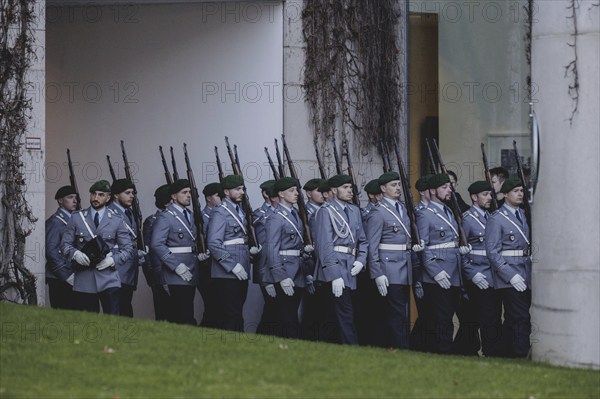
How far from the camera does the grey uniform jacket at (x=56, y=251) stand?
14.8 meters

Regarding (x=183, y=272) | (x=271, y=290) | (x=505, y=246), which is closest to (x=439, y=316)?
(x=505, y=246)

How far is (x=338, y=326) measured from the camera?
551 inches

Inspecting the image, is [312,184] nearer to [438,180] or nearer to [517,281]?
[438,180]

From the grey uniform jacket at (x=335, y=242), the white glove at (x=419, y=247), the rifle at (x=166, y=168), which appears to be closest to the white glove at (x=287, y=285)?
the grey uniform jacket at (x=335, y=242)

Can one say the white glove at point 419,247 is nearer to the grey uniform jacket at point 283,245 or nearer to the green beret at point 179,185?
the grey uniform jacket at point 283,245

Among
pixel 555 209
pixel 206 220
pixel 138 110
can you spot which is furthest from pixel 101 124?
pixel 555 209

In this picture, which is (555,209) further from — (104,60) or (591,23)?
(104,60)

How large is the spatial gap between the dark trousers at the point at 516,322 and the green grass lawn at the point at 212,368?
2.10 meters

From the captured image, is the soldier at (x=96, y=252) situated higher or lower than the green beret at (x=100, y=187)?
lower

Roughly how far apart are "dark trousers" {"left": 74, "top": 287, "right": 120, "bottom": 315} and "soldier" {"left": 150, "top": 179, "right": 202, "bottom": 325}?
114 centimetres

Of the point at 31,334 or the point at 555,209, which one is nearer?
the point at 31,334

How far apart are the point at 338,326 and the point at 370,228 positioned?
3.95ft

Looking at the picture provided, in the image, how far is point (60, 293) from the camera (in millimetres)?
15203

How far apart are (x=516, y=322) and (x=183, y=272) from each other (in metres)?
3.49
